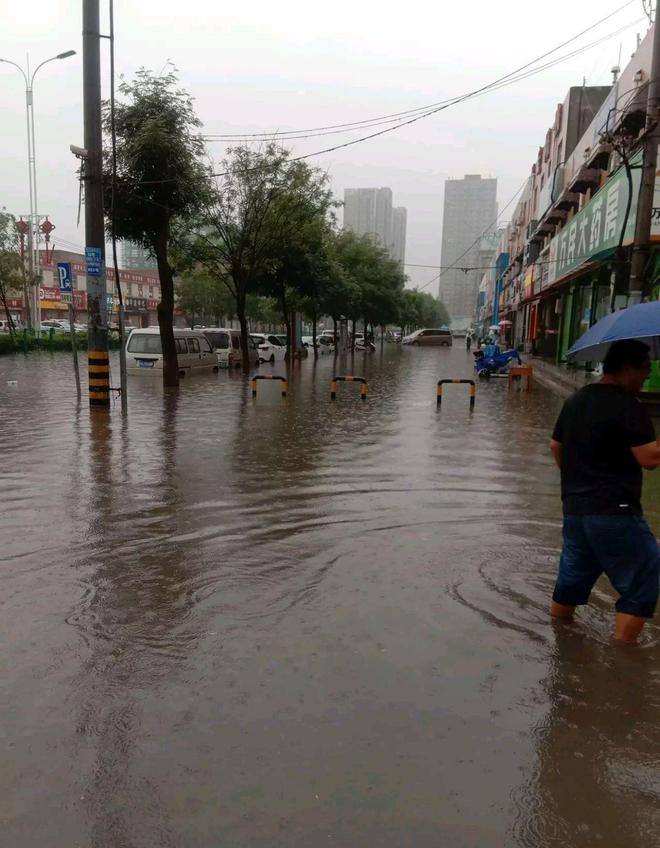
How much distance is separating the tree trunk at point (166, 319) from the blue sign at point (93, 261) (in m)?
5.90

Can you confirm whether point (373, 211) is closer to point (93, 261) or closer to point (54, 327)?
point (54, 327)

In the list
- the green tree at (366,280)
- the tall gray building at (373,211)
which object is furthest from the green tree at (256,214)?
the tall gray building at (373,211)

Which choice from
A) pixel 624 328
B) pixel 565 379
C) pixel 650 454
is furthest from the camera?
pixel 565 379

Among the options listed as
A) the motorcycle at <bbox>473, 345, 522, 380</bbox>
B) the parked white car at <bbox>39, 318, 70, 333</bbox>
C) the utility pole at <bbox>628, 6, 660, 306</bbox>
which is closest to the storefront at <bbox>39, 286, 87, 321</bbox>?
the parked white car at <bbox>39, 318, 70, 333</bbox>

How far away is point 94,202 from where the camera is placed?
12586 mm

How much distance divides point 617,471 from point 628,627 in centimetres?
91

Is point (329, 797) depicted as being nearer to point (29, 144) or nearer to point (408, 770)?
point (408, 770)

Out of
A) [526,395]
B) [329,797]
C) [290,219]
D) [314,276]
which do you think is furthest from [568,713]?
[314,276]

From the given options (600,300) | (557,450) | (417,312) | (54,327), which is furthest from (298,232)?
(417,312)

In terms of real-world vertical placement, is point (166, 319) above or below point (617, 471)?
above

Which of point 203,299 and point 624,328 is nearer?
point 624,328

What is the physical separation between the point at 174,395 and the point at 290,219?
10.4 m

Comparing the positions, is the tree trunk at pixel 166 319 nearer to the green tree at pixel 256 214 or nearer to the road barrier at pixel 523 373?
the green tree at pixel 256 214

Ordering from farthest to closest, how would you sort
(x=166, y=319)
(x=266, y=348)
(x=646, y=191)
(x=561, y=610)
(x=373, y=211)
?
1. (x=373, y=211)
2. (x=266, y=348)
3. (x=166, y=319)
4. (x=646, y=191)
5. (x=561, y=610)
